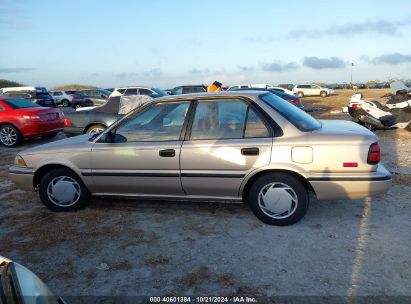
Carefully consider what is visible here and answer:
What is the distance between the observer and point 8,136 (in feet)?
34.9

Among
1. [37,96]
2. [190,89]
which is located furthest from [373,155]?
[37,96]

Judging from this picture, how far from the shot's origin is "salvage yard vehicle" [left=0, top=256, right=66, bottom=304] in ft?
5.78

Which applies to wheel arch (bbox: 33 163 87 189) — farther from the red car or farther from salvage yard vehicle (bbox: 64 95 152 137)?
the red car

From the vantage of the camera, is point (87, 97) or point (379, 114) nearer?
point (379, 114)

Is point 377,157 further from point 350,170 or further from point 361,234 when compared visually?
point 361,234

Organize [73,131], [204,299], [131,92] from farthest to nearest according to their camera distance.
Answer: [131,92] < [73,131] < [204,299]

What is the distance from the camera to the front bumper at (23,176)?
196 inches

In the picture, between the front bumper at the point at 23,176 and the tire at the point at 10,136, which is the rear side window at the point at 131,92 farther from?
the front bumper at the point at 23,176

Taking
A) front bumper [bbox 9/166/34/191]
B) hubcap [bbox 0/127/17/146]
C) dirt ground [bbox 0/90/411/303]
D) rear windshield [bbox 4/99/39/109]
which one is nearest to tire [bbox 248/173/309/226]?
dirt ground [bbox 0/90/411/303]

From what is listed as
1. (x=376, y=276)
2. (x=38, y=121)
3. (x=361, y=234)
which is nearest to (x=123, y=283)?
(x=376, y=276)

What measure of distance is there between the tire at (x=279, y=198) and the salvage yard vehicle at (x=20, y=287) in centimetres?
258

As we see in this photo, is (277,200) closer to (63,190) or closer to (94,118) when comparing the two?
(63,190)

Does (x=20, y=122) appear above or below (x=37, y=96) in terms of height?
below

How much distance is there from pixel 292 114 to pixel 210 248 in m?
1.85
